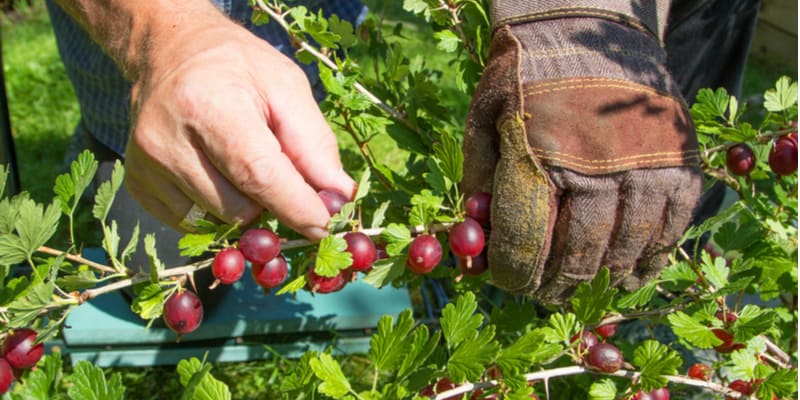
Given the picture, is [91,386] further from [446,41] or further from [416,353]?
[446,41]

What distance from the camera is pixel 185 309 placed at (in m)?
1.04

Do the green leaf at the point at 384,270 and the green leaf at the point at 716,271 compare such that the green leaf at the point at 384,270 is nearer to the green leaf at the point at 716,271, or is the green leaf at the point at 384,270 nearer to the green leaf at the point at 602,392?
the green leaf at the point at 602,392

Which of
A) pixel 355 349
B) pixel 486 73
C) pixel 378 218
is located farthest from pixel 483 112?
pixel 355 349

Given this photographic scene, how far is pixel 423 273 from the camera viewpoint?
3.95 feet

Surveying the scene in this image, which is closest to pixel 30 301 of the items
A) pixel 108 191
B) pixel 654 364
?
pixel 108 191

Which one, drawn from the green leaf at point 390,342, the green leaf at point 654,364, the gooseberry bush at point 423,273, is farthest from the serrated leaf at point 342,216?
the green leaf at point 654,364

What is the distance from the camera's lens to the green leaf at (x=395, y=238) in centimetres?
111

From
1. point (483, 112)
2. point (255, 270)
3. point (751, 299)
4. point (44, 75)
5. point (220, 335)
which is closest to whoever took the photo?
point (255, 270)

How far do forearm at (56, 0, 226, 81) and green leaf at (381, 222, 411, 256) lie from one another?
0.46m

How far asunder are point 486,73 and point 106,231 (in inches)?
26.3

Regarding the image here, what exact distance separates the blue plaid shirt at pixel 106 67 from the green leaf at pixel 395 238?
1.23 m

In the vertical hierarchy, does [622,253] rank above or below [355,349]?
above

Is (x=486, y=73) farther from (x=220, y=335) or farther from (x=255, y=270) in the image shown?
(x=220, y=335)

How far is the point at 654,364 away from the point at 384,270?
458 millimetres
